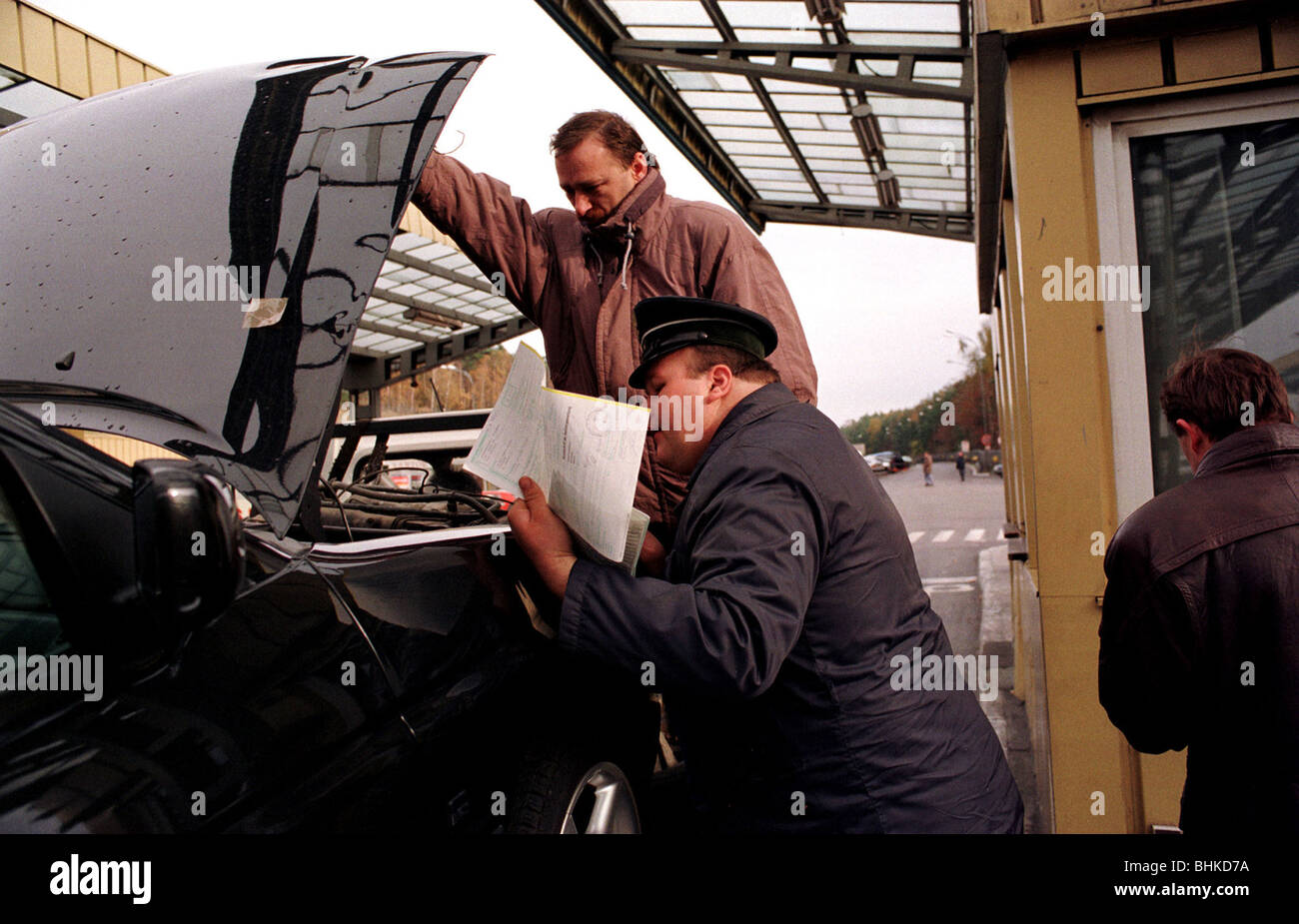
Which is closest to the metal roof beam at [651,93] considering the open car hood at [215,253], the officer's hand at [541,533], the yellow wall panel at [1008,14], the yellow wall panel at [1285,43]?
the yellow wall panel at [1008,14]

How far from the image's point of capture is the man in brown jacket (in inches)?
100

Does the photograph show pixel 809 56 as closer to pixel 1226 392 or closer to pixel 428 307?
pixel 1226 392

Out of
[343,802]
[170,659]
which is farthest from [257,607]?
[343,802]

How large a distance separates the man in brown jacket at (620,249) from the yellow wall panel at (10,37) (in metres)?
6.86

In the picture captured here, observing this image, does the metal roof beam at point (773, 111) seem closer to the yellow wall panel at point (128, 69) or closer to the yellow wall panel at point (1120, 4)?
the yellow wall panel at point (1120, 4)

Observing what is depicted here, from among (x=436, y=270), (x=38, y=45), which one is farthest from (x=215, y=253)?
(x=436, y=270)

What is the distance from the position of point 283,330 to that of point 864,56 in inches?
297

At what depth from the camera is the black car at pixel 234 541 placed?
1080 mm

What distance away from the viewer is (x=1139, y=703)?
1.83 m

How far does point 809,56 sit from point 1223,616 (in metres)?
7.46

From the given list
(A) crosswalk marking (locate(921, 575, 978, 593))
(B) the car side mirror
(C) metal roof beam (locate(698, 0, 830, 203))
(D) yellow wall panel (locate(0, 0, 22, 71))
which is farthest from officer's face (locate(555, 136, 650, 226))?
(A) crosswalk marking (locate(921, 575, 978, 593))

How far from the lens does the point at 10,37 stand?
721 centimetres

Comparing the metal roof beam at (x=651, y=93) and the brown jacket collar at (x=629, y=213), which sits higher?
the metal roof beam at (x=651, y=93)
